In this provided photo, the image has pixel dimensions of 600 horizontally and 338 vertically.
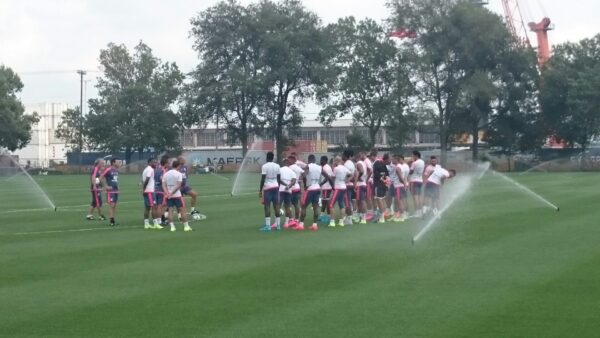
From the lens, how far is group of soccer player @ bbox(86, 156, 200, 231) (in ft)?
83.5

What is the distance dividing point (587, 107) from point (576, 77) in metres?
4.71

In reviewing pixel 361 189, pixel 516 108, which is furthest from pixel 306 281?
pixel 516 108

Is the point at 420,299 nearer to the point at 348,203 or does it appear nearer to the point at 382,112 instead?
the point at 348,203

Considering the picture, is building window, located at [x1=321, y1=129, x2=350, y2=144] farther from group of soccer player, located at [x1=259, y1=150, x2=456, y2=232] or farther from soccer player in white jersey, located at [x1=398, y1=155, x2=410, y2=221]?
soccer player in white jersey, located at [x1=398, y1=155, x2=410, y2=221]

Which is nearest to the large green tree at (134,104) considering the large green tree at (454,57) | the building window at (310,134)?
the large green tree at (454,57)

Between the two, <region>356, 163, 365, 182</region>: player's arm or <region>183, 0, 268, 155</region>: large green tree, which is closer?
<region>356, 163, 365, 182</region>: player's arm

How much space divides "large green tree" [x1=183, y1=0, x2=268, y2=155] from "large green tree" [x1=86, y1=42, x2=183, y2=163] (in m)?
12.1

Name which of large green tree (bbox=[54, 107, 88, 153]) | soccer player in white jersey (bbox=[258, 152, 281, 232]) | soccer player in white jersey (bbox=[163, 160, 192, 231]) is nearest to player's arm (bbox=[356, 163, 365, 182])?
soccer player in white jersey (bbox=[258, 152, 281, 232])

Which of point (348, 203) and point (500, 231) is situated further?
point (348, 203)

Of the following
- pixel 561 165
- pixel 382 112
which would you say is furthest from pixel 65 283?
pixel 561 165

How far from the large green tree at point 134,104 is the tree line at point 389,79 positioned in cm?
80

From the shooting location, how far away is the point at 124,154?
118m

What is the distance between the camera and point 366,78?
98500mm

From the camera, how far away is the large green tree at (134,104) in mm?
105812
